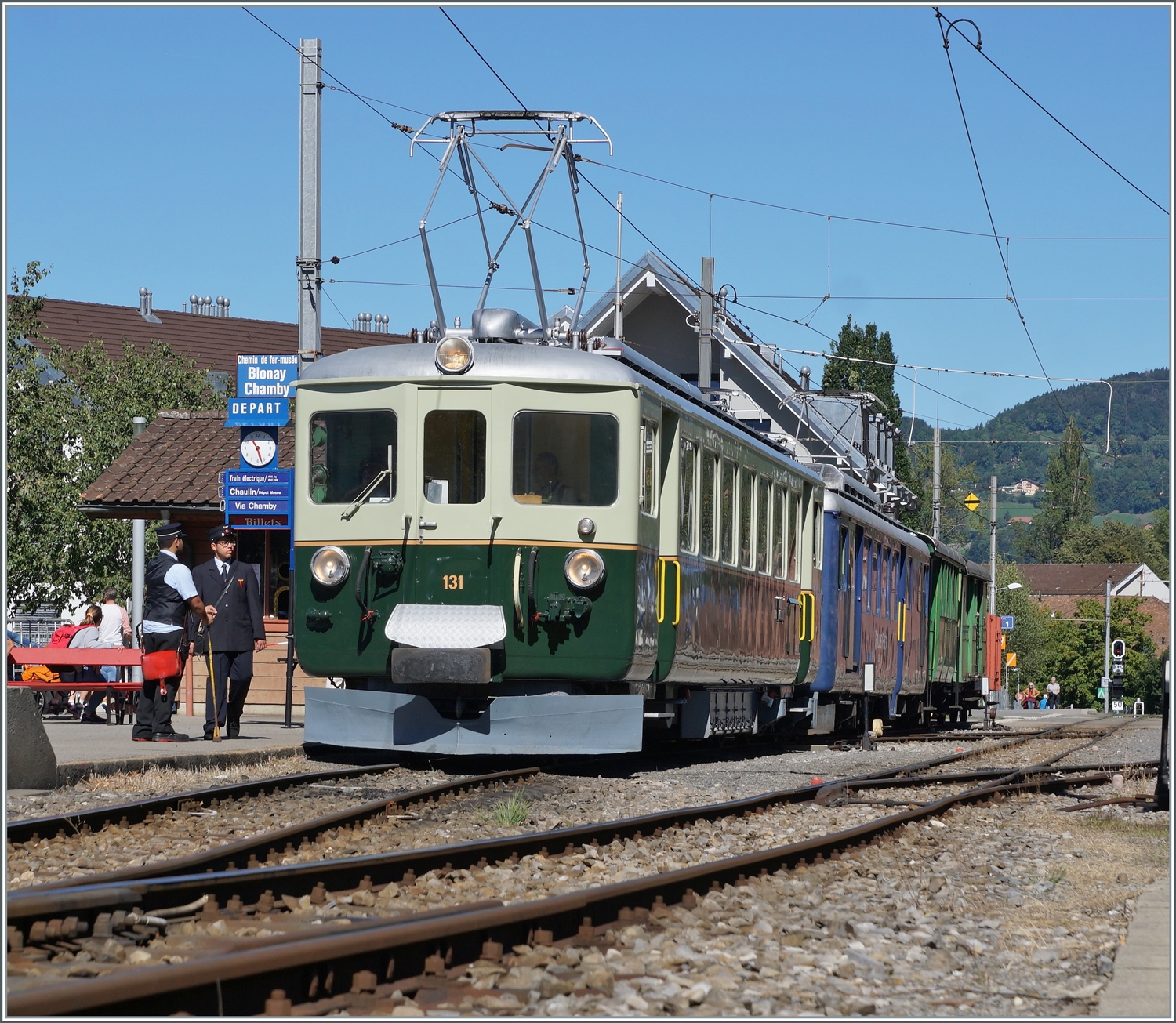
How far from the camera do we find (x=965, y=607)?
32125mm

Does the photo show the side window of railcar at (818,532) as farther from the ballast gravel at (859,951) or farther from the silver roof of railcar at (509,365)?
the ballast gravel at (859,951)

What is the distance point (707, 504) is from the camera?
45.8ft

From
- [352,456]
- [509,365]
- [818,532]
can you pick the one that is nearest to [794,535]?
[818,532]

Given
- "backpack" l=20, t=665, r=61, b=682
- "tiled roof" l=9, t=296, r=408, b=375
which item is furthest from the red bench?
"tiled roof" l=9, t=296, r=408, b=375

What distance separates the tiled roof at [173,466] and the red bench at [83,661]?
290 cm

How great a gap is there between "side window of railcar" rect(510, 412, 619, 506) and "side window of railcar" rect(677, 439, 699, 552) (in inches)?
40.8

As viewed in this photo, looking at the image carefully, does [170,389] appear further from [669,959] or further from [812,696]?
[669,959]

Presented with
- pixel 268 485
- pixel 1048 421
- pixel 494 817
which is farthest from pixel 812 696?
pixel 1048 421

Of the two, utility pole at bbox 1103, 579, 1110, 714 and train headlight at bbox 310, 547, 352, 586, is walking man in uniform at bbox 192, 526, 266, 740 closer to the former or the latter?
train headlight at bbox 310, 547, 352, 586

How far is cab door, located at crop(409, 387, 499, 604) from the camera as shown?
12.0 m

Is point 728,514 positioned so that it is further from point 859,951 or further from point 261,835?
point 859,951

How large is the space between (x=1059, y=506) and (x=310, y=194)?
132859 mm

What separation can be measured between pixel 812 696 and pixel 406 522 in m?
7.85

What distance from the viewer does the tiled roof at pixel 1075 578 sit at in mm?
141750
